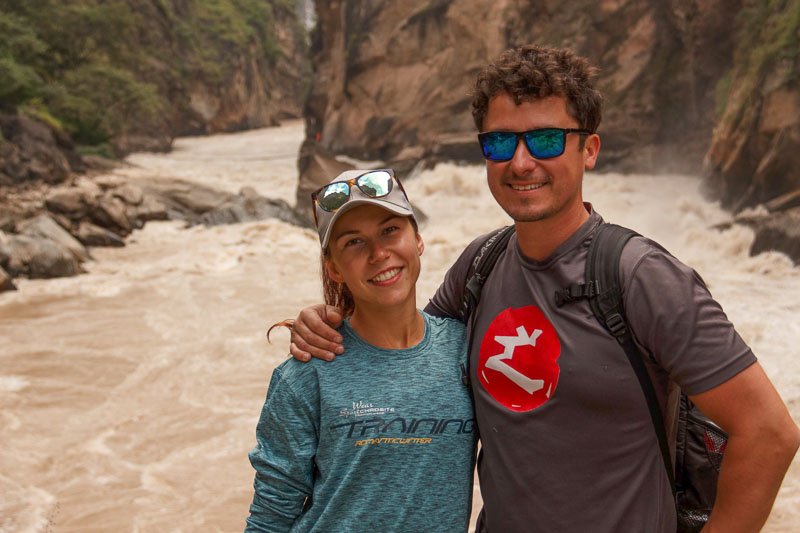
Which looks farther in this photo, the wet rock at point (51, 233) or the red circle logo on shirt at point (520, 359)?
the wet rock at point (51, 233)

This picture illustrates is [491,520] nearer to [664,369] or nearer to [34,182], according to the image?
[664,369]

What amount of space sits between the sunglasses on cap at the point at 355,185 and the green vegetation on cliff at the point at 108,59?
1971 centimetres

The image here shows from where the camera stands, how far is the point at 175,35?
1438 inches

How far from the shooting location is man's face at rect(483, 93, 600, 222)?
1934 mm

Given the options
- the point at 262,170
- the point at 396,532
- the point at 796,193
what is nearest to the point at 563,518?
the point at 396,532

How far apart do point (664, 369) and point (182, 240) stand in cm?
1401

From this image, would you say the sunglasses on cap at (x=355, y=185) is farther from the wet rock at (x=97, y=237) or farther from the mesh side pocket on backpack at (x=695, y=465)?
the wet rock at (x=97, y=237)

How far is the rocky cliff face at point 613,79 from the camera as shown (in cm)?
1045

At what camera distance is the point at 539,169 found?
195cm

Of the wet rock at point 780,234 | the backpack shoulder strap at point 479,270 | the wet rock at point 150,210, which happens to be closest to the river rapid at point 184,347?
the wet rock at point 780,234

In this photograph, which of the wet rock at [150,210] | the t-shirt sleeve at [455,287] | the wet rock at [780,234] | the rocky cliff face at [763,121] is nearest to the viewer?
the t-shirt sleeve at [455,287]

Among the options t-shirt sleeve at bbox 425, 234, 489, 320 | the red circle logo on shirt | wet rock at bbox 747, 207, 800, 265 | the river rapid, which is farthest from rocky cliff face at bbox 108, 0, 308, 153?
the red circle logo on shirt

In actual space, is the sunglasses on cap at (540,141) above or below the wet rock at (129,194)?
above

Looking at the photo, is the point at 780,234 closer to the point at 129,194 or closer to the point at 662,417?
the point at 662,417
